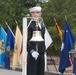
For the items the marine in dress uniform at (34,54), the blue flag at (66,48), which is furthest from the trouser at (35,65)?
the blue flag at (66,48)

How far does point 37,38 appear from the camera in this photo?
6.34m

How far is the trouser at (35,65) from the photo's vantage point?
6473 mm

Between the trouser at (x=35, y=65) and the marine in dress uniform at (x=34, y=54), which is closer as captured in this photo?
the marine in dress uniform at (x=34, y=54)

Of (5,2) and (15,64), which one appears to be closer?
(15,64)

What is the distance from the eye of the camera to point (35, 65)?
21.3ft

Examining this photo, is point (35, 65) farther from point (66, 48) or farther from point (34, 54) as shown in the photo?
point (66, 48)

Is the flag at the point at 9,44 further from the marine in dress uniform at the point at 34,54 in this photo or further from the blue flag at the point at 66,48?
the marine in dress uniform at the point at 34,54

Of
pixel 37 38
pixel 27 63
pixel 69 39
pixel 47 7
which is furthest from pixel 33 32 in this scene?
pixel 47 7

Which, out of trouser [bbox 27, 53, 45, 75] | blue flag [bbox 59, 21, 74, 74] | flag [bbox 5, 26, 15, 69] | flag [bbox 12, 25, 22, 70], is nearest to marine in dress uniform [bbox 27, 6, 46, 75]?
trouser [bbox 27, 53, 45, 75]

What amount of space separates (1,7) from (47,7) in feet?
22.6

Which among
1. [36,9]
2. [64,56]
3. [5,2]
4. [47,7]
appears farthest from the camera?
[5,2]

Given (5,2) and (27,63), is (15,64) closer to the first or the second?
(27,63)

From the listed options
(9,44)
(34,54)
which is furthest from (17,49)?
(34,54)

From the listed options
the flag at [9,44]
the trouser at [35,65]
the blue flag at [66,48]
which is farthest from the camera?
the flag at [9,44]
